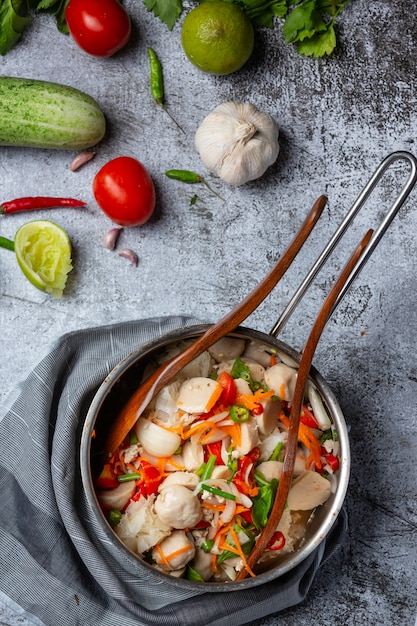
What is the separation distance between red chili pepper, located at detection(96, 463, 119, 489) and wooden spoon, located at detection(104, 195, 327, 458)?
40 millimetres

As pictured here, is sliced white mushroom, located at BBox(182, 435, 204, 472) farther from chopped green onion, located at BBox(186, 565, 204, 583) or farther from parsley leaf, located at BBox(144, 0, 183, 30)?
parsley leaf, located at BBox(144, 0, 183, 30)

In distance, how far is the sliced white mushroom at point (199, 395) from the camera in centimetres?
187

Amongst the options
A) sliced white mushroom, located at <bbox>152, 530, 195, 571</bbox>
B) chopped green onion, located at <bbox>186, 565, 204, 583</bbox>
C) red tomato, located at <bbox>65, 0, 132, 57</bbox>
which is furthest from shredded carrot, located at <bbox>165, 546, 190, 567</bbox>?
red tomato, located at <bbox>65, 0, 132, 57</bbox>

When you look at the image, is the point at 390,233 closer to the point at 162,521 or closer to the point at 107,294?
the point at 107,294

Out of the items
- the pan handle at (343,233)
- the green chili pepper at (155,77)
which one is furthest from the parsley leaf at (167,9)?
the pan handle at (343,233)

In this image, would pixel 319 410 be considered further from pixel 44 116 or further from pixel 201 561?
pixel 44 116

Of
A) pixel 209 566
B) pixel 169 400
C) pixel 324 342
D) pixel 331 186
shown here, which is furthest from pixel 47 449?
pixel 331 186

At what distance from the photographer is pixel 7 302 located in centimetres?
234

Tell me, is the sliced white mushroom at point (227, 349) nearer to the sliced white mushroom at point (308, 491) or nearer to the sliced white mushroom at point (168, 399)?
Result: the sliced white mushroom at point (168, 399)

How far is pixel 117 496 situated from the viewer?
1.89m

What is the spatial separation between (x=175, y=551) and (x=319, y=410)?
0.54 meters

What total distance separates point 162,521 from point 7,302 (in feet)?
3.05

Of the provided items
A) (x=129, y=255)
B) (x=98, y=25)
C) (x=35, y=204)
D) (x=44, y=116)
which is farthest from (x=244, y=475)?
(x=98, y=25)

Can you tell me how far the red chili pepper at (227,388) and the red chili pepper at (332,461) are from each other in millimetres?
304
